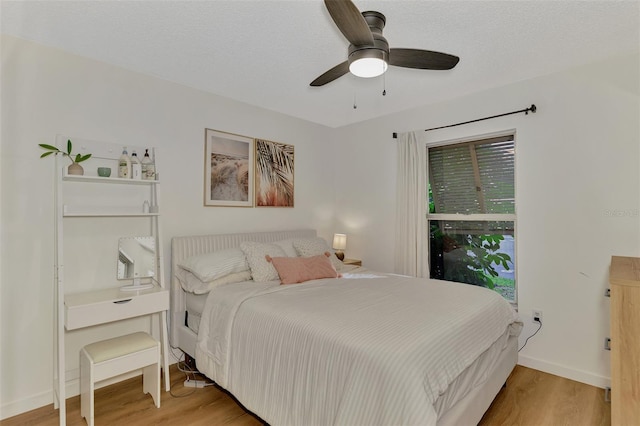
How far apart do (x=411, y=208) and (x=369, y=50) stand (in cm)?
228

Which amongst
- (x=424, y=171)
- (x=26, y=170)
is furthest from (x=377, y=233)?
(x=26, y=170)

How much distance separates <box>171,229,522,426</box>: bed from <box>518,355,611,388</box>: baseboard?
2.10 feet

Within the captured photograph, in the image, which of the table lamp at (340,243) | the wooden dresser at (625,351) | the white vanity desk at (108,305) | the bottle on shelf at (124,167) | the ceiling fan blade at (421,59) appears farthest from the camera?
the table lamp at (340,243)

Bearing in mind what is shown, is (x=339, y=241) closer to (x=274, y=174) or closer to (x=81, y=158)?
(x=274, y=174)

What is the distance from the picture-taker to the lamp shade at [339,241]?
A: 13.8 feet

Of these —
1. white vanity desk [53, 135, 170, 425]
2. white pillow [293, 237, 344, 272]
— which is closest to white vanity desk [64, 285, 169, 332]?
white vanity desk [53, 135, 170, 425]

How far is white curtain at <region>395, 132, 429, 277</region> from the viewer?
361cm

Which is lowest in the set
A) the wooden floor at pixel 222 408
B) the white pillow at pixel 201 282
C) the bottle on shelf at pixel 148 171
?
the wooden floor at pixel 222 408

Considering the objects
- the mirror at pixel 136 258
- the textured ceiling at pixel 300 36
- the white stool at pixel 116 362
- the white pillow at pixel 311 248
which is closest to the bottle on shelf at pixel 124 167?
the mirror at pixel 136 258

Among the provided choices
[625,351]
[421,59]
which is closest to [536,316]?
[625,351]

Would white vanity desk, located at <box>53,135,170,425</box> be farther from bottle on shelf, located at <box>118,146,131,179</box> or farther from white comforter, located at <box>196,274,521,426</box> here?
white comforter, located at <box>196,274,521,426</box>

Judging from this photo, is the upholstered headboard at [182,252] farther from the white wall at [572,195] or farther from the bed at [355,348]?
the white wall at [572,195]

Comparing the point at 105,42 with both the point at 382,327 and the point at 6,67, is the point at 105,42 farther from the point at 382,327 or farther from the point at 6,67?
the point at 382,327

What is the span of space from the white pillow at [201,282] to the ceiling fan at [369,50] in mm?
1768
